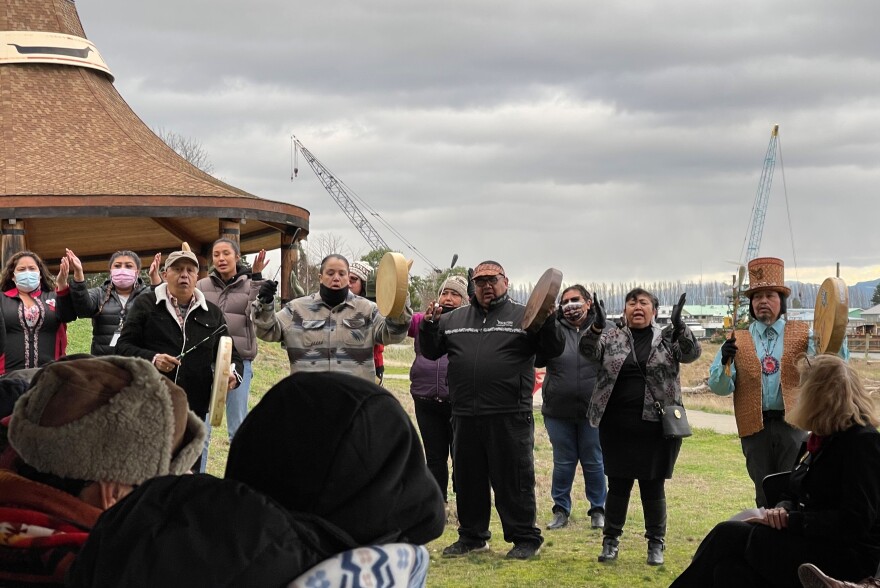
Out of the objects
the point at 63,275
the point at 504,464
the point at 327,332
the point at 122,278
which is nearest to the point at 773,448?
the point at 504,464

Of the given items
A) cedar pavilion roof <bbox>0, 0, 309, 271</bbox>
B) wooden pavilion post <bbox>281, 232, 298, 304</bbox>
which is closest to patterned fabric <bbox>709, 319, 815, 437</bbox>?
cedar pavilion roof <bbox>0, 0, 309, 271</bbox>

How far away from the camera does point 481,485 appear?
7.46 metres

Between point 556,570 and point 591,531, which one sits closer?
point 556,570

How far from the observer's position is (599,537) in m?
8.23

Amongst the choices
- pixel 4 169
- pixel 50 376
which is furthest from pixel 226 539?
pixel 4 169

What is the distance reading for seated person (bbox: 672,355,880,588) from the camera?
4.53 meters

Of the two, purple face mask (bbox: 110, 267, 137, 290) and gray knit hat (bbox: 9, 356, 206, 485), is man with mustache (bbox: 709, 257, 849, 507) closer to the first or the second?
purple face mask (bbox: 110, 267, 137, 290)

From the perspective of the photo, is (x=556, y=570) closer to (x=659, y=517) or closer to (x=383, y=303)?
(x=659, y=517)

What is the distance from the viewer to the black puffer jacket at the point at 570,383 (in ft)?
28.6

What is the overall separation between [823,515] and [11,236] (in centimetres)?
1294

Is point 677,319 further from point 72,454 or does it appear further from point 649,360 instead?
point 72,454

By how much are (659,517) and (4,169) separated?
41.0ft

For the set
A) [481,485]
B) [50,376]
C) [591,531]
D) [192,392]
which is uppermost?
[50,376]

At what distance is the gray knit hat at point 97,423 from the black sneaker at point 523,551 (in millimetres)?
4938
